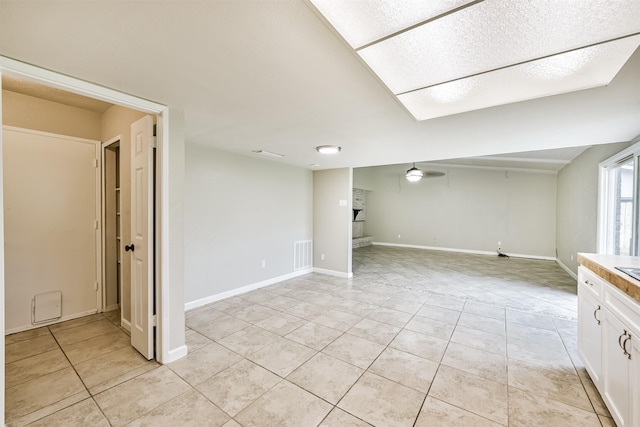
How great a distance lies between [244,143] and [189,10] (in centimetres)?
226

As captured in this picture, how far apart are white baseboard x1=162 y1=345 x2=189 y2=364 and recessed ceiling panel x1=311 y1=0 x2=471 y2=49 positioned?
272 centimetres

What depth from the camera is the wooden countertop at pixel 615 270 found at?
53.6 inches

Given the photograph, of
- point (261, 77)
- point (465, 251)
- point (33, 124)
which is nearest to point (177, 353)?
point (261, 77)

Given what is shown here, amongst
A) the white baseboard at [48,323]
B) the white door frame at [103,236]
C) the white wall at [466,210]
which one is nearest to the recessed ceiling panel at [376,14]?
the white door frame at [103,236]

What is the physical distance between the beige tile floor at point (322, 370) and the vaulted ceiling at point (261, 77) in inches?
86.4

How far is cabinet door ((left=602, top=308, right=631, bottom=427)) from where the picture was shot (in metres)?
1.40

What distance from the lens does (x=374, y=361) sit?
2252mm

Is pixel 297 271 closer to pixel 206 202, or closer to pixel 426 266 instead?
pixel 206 202

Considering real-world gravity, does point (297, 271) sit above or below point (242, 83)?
below

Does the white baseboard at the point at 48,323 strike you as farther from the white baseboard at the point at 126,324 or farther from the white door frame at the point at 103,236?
the white baseboard at the point at 126,324

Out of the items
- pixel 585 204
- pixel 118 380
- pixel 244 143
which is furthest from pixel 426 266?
pixel 118 380

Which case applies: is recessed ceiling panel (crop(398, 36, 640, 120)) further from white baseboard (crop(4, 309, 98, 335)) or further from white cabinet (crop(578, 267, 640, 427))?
white baseboard (crop(4, 309, 98, 335))

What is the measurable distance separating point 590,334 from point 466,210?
268 inches

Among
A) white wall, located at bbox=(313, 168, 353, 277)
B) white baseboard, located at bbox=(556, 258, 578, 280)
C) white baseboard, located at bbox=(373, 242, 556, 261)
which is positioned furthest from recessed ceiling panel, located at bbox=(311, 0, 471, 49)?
white baseboard, located at bbox=(373, 242, 556, 261)
